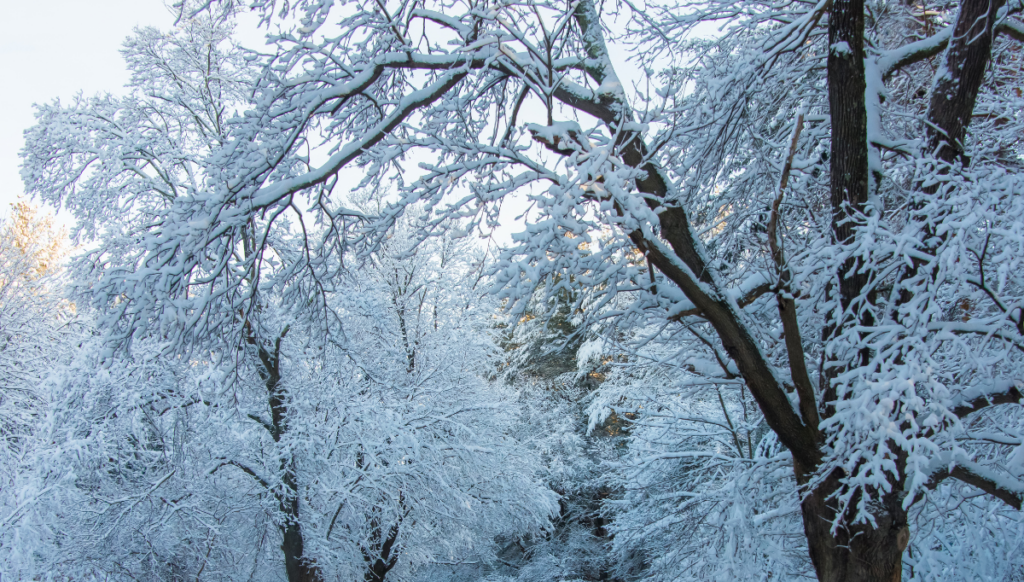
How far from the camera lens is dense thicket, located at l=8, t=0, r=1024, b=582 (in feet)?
8.89

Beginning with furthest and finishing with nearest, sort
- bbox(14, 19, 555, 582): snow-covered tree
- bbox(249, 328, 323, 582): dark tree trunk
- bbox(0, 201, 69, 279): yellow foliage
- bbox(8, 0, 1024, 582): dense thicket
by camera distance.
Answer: bbox(0, 201, 69, 279): yellow foliage < bbox(249, 328, 323, 582): dark tree trunk < bbox(14, 19, 555, 582): snow-covered tree < bbox(8, 0, 1024, 582): dense thicket

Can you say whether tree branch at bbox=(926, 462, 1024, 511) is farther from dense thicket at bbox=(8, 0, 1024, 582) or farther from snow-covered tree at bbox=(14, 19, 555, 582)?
snow-covered tree at bbox=(14, 19, 555, 582)

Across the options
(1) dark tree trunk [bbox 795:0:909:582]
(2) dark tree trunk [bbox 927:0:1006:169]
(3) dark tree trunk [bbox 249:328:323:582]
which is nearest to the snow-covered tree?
(3) dark tree trunk [bbox 249:328:323:582]

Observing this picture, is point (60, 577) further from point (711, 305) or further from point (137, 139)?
point (711, 305)

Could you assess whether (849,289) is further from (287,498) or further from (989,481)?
(287,498)

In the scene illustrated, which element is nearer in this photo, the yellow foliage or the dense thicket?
the dense thicket

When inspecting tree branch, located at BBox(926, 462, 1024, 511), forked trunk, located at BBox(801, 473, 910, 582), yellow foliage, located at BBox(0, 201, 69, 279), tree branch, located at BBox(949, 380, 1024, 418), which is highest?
yellow foliage, located at BBox(0, 201, 69, 279)

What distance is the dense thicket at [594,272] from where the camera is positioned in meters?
2.71

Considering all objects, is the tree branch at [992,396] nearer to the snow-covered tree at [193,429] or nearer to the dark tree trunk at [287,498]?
the snow-covered tree at [193,429]

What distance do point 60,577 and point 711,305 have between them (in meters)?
8.11

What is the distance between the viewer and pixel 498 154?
3125mm

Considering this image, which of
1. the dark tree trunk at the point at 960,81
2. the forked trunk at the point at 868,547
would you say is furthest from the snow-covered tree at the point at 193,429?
the dark tree trunk at the point at 960,81

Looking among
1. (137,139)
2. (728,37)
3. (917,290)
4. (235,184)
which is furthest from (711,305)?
(137,139)

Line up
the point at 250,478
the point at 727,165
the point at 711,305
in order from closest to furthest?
1. the point at 711,305
2. the point at 727,165
3. the point at 250,478
